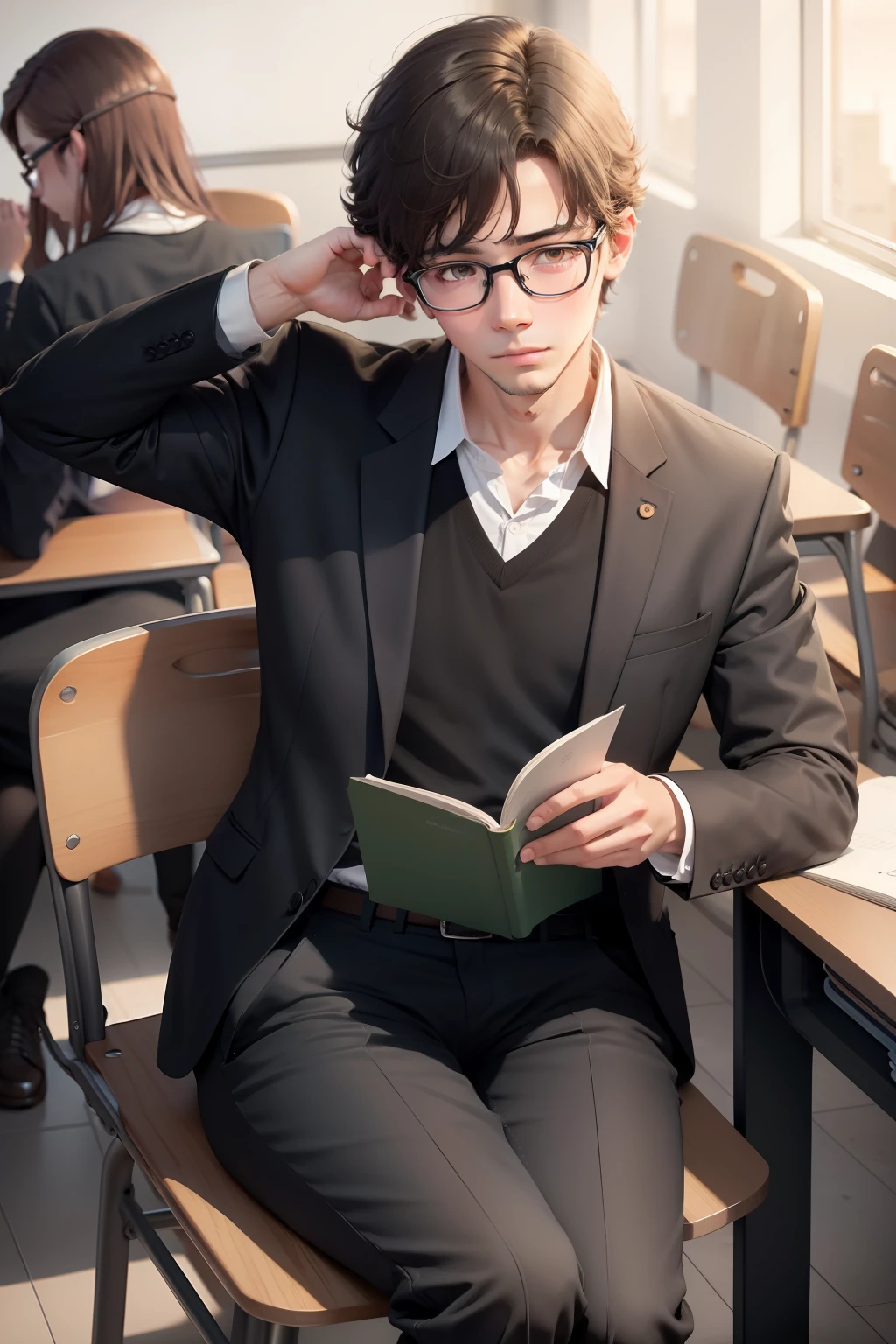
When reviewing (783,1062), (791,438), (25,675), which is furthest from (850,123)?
(783,1062)

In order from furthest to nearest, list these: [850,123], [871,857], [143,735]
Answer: [850,123], [143,735], [871,857]

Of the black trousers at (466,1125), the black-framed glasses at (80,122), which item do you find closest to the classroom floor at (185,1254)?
the black trousers at (466,1125)

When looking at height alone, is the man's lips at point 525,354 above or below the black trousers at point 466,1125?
above

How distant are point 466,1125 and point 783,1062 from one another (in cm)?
36

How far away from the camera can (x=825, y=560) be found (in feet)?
9.55

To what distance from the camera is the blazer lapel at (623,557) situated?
1.38 meters

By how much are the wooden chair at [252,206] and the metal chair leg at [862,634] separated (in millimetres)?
1940

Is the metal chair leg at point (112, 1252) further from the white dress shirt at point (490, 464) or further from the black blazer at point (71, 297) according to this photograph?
the black blazer at point (71, 297)

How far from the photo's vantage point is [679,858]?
1.35 m

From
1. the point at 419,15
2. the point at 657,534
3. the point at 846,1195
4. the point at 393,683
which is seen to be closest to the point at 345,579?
the point at 393,683

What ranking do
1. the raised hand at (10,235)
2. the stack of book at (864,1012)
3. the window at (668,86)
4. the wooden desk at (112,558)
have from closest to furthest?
the stack of book at (864,1012) < the wooden desk at (112,558) < the raised hand at (10,235) < the window at (668,86)

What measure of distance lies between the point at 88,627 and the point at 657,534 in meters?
1.24

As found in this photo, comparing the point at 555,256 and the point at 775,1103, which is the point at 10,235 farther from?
the point at 775,1103

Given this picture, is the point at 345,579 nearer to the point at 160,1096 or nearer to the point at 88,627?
the point at 160,1096
